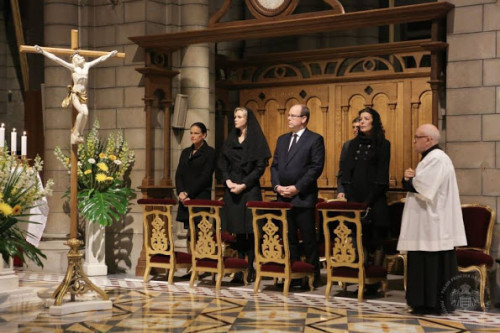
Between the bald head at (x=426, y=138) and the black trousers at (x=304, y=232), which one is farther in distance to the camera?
the black trousers at (x=304, y=232)

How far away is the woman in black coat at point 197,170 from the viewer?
8.95 metres

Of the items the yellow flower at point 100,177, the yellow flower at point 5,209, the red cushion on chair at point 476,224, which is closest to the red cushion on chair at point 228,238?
the yellow flower at point 100,177

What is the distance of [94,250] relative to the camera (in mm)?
9609

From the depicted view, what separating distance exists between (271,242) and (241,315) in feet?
4.28

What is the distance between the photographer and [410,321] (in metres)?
6.72

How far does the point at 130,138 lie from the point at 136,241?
118 cm

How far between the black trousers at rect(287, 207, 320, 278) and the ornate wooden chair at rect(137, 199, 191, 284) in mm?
1327

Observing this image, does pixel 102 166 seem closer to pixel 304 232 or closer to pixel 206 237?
pixel 206 237

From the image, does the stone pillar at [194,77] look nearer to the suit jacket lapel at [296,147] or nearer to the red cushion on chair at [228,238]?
the red cushion on chair at [228,238]

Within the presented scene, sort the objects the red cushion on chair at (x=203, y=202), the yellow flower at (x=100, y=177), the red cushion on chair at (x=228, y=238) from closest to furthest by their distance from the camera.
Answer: the red cushion on chair at (x=203, y=202), the red cushion on chair at (x=228, y=238), the yellow flower at (x=100, y=177)

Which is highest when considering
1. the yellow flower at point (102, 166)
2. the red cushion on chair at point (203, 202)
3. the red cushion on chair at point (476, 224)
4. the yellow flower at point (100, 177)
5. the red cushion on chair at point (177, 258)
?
the yellow flower at point (102, 166)

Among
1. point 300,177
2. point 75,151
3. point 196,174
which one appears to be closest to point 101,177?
point 196,174

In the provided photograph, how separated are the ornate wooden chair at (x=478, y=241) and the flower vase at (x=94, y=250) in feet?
13.3

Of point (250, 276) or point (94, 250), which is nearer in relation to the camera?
point (250, 276)
